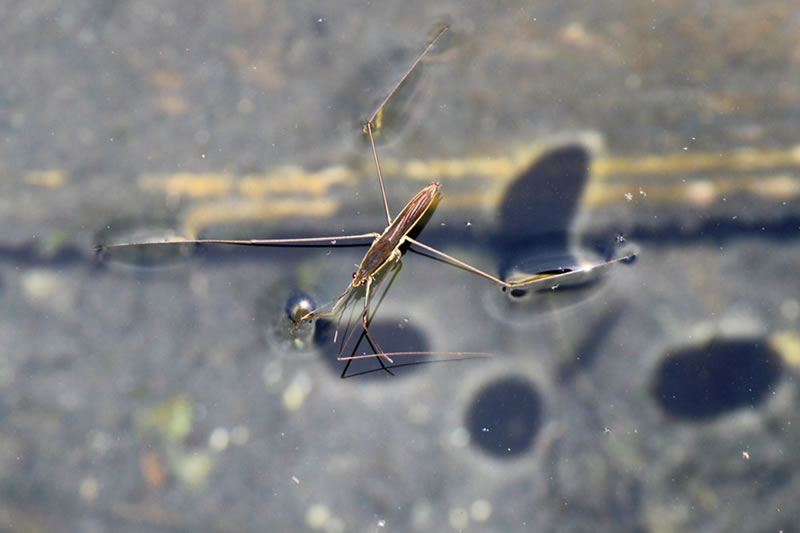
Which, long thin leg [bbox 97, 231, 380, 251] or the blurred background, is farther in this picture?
long thin leg [bbox 97, 231, 380, 251]

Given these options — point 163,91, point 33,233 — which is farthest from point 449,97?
point 33,233

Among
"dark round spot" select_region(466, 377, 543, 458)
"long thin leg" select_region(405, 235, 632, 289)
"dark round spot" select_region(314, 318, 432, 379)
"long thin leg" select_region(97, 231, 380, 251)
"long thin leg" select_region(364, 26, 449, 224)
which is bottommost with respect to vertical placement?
"dark round spot" select_region(466, 377, 543, 458)

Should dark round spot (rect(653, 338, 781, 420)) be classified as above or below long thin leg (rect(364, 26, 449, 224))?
below

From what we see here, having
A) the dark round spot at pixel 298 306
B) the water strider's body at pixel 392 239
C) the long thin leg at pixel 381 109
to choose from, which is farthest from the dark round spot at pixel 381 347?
the long thin leg at pixel 381 109

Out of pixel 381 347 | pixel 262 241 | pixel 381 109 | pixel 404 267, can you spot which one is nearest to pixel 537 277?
pixel 404 267

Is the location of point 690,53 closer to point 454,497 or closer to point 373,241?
point 373,241

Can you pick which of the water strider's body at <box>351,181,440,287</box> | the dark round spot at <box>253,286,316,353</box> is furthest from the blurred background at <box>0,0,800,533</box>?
the water strider's body at <box>351,181,440,287</box>

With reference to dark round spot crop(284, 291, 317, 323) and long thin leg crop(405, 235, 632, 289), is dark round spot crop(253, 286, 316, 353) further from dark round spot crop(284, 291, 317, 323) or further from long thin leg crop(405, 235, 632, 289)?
long thin leg crop(405, 235, 632, 289)
